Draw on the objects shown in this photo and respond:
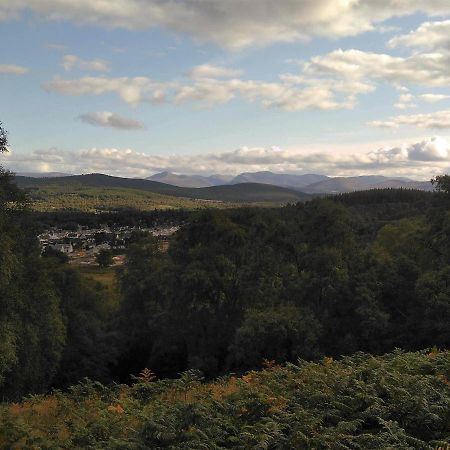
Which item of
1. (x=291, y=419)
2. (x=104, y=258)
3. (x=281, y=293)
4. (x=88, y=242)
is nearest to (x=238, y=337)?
(x=281, y=293)

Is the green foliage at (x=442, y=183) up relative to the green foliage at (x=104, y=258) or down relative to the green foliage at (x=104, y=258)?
up

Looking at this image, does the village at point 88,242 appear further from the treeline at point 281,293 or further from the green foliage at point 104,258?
the treeline at point 281,293

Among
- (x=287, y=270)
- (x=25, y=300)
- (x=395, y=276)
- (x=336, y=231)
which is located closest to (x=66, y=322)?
(x=25, y=300)

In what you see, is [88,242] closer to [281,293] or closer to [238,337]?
[281,293]

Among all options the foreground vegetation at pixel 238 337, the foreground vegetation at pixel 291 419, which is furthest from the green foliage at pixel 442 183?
the foreground vegetation at pixel 291 419

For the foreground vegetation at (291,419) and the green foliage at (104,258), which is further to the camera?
the green foliage at (104,258)

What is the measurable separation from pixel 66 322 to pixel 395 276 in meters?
24.9

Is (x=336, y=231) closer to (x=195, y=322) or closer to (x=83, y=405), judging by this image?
(x=195, y=322)

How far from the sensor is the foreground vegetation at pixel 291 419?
9430 mm

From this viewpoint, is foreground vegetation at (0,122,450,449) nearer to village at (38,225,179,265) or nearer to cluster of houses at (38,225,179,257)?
village at (38,225,179,265)

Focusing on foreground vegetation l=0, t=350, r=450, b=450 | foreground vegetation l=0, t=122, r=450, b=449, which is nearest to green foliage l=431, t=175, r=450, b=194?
foreground vegetation l=0, t=122, r=450, b=449

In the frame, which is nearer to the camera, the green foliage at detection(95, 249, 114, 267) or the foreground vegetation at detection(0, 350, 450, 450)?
the foreground vegetation at detection(0, 350, 450, 450)

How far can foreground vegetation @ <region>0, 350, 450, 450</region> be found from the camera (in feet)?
30.9

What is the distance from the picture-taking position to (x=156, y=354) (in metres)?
38.9
